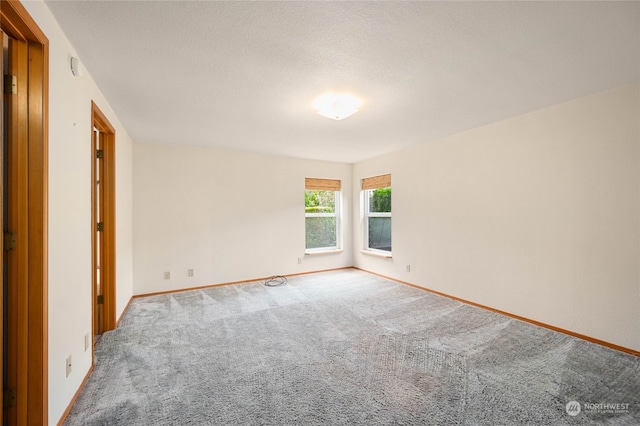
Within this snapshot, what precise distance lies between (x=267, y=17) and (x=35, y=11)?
3.76 feet

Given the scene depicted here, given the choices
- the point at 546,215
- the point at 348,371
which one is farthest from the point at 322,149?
the point at 348,371

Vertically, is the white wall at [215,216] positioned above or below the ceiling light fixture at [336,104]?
below

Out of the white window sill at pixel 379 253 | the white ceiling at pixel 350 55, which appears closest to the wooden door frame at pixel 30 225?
the white ceiling at pixel 350 55

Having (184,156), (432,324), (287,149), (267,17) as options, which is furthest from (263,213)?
(267,17)

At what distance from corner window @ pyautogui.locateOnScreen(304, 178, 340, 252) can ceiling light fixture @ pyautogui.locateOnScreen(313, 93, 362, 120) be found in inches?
107

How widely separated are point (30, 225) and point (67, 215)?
348mm

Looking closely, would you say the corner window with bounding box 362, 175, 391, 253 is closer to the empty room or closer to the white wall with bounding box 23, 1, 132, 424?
the empty room

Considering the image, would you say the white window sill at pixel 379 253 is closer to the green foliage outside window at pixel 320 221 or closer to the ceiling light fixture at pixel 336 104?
the green foliage outside window at pixel 320 221

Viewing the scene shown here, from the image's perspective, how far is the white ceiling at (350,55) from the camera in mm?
1488

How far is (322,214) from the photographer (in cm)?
572

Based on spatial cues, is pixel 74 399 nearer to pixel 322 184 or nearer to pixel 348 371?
pixel 348 371

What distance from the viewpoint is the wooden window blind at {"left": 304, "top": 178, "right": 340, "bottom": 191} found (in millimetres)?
5433

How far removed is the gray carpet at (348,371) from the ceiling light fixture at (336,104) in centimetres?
226

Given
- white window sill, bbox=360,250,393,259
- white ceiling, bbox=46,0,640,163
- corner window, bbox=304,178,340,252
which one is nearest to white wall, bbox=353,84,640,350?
white ceiling, bbox=46,0,640,163
